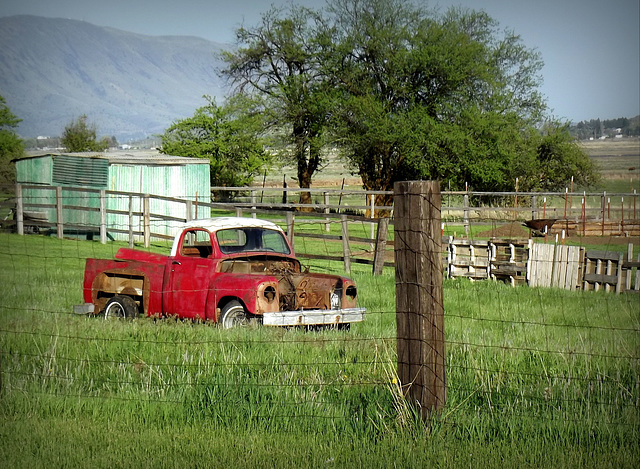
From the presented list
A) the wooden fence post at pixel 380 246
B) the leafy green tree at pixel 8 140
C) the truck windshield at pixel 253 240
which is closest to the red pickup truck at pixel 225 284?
the truck windshield at pixel 253 240

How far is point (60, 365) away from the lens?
23.1ft

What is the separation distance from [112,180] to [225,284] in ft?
66.5

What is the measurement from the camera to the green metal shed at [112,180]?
28.1 m

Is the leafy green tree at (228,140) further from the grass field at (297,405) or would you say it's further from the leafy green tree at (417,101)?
the grass field at (297,405)

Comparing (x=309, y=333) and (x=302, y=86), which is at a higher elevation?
(x=302, y=86)

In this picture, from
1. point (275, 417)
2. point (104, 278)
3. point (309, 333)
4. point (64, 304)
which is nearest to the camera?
point (275, 417)

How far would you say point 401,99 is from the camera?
46.5m

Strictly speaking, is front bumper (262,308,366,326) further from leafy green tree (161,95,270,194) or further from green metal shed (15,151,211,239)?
leafy green tree (161,95,270,194)

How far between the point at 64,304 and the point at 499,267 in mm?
10095

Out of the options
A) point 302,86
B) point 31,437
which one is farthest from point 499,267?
point 302,86

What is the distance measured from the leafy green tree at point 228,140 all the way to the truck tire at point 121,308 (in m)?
38.8

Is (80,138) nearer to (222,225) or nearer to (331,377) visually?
(222,225)

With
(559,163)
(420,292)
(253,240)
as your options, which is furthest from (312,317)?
(559,163)

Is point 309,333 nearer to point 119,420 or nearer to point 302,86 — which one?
point 119,420
